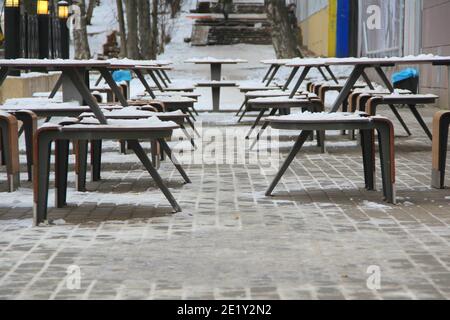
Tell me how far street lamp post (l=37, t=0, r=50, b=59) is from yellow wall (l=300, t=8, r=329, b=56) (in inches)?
697

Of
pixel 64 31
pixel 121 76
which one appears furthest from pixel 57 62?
pixel 121 76

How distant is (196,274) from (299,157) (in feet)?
21.1

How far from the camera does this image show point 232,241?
6.41 meters

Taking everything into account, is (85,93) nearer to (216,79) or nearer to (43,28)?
(43,28)

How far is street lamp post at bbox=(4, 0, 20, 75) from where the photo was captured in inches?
693

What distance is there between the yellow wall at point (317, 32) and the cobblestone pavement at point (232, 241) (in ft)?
94.1

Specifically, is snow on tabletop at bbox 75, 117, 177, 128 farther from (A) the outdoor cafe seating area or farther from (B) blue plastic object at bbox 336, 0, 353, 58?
(B) blue plastic object at bbox 336, 0, 353, 58

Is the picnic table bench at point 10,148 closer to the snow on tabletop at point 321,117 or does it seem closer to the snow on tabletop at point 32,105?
the snow on tabletop at point 32,105

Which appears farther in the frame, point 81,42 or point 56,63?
point 81,42

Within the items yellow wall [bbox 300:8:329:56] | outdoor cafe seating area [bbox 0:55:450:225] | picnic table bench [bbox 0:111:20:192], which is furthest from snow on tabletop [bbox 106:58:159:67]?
yellow wall [bbox 300:8:329:56]

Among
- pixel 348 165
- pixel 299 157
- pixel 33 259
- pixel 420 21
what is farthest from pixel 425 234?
pixel 420 21

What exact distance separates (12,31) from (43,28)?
89.5 inches

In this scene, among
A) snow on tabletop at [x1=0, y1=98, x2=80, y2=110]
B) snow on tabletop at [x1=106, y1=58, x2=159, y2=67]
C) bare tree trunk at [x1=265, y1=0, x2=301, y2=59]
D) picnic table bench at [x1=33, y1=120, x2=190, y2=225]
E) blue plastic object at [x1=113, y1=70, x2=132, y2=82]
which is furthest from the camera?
bare tree trunk at [x1=265, y1=0, x2=301, y2=59]

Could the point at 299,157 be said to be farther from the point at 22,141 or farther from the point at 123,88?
the point at 123,88
